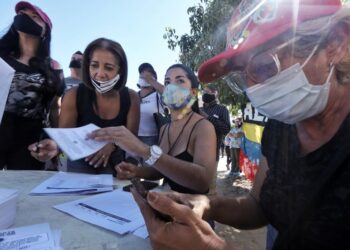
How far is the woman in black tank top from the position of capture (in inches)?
60.0

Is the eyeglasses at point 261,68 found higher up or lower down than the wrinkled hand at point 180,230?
higher up

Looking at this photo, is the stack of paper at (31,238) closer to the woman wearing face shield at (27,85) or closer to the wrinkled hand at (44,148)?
the wrinkled hand at (44,148)

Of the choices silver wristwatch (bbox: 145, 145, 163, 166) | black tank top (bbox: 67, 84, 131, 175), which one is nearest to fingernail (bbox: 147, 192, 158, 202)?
silver wristwatch (bbox: 145, 145, 163, 166)

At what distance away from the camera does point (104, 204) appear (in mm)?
1260

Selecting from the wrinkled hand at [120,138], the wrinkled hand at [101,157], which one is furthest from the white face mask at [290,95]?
the wrinkled hand at [101,157]

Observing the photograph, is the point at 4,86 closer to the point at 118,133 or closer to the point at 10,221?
the point at 10,221

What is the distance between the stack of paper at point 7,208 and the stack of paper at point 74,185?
1.24 ft

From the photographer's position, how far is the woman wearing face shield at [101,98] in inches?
79.9

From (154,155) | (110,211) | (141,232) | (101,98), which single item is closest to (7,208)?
(110,211)

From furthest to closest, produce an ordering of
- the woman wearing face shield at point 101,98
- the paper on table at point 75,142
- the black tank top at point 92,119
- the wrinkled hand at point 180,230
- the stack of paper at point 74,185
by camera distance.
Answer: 1. the woman wearing face shield at point 101,98
2. the black tank top at point 92,119
3. the stack of paper at point 74,185
4. the paper on table at point 75,142
5. the wrinkled hand at point 180,230

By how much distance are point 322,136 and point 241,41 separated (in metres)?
0.43

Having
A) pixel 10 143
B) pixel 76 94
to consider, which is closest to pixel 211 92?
pixel 76 94

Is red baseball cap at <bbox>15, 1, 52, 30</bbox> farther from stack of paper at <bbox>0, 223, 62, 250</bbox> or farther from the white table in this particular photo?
stack of paper at <bbox>0, 223, 62, 250</bbox>

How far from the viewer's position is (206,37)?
19.2 ft
